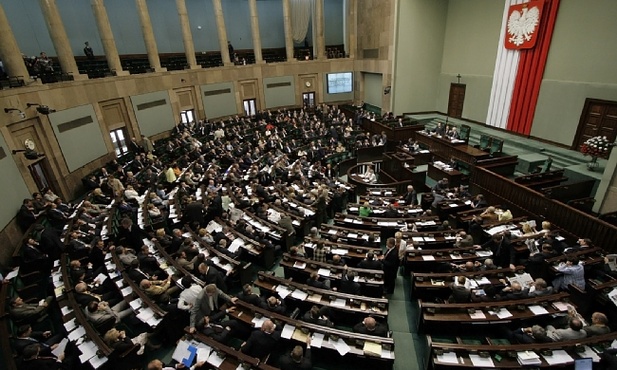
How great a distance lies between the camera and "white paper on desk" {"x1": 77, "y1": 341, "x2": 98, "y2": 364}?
489cm

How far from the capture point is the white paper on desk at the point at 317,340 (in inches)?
195

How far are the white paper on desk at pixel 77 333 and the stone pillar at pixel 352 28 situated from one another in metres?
24.9

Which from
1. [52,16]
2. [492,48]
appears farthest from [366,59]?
[52,16]

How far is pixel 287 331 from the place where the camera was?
5.17m

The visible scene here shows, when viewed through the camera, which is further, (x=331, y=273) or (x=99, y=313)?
(x=331, y=273)

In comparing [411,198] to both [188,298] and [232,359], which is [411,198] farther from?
[232,359]

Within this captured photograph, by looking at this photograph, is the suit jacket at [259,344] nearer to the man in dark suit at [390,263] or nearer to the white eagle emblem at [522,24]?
the man in dark suit at [390,263]

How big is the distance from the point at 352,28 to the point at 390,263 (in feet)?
74.8

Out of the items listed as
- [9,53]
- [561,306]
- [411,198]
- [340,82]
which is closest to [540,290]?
[561,306]

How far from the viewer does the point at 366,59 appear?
2392 cm

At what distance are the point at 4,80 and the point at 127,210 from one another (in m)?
6.39

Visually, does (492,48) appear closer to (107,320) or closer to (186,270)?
(186,270)

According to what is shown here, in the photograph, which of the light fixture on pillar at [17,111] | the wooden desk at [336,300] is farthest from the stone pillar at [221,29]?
the wooden desk at [336,300]

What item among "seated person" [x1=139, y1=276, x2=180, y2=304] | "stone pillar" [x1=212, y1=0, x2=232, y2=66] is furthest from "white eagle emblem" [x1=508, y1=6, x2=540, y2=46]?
"seated person" [x1=139, y1=276, x2=180, y2=304]
